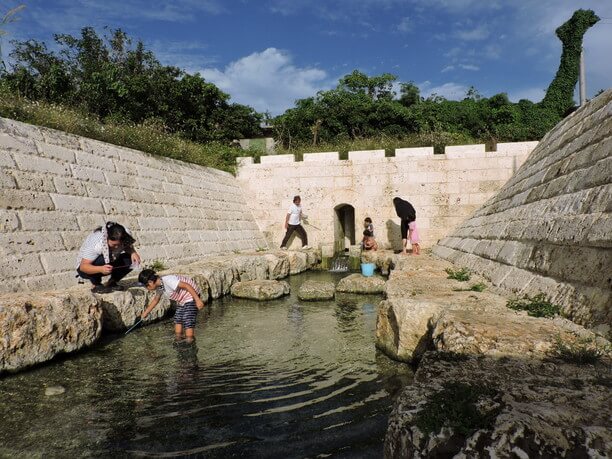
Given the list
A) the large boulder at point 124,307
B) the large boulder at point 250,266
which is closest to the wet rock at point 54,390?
the large boulder at point 124,307

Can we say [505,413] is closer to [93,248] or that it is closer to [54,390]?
[54,390]

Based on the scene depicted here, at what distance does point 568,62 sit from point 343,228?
72.9 ft

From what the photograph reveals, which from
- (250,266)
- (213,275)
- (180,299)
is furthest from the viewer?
(250,266)

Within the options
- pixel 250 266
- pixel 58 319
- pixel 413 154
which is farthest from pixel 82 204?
pixel 413 154

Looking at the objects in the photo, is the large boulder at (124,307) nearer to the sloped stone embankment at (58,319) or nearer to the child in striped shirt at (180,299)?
the sloped stone embankment at (58,319)

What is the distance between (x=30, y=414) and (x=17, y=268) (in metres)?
3.15

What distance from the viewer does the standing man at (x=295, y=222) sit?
45.6ft

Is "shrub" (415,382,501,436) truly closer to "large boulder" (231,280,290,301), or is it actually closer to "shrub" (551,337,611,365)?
"shrub" (551,337,611,365)

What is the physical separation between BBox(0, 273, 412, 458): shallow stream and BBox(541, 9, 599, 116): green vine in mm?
29885

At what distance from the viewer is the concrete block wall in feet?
19.3

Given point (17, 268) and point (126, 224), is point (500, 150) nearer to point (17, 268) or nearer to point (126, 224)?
point (126, 224)

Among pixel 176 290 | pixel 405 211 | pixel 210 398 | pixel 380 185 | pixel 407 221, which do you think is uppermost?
pixel 380 185

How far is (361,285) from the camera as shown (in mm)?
8867

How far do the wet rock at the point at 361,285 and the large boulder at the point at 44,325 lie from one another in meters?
5.33
